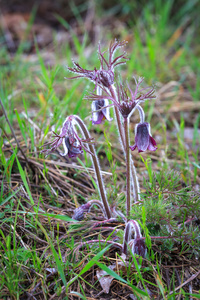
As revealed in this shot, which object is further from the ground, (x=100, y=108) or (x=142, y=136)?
(x=100, y=108)

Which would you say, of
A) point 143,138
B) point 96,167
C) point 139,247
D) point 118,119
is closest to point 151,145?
point 143,138

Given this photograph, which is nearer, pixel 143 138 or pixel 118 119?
pixel 143 138

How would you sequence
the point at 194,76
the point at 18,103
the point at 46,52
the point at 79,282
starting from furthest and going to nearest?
the point at 46,52 → the point at 194,76 → the point at 18,103 → the point at 79,282

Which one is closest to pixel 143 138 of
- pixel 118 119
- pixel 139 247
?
pixel 118 119

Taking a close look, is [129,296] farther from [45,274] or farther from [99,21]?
[99,21]

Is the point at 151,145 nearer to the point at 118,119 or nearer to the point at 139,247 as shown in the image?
the point at 118,119

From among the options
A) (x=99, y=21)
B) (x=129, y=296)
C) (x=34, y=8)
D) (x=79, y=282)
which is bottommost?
(x=129, y=296)

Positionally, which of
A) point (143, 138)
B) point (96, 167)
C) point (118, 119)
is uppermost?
point (118, 119)

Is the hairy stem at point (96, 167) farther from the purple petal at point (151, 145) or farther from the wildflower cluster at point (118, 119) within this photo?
the purple petal at point (151, 145)

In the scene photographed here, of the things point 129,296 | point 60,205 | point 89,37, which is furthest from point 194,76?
point 129,296

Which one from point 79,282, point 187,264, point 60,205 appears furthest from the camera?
point 60,205

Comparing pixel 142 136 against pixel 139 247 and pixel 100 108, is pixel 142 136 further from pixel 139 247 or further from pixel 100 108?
pixel 139 247
